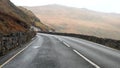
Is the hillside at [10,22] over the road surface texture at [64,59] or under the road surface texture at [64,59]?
over

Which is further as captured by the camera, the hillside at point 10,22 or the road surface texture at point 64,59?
the hillside at point 10,22

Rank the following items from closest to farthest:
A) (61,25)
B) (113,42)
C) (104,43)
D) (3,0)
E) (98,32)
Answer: (113,42)
(104,43)
(3,0)
(98,32)
(61,25)

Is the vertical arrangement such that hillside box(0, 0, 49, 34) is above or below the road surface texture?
above

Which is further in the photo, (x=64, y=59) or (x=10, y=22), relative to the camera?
(x=10, y=22)

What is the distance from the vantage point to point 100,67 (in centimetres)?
1109

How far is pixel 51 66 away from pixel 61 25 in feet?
527

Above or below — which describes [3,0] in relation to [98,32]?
above

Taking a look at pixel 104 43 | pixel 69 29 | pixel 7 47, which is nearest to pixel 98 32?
pixel 69 29

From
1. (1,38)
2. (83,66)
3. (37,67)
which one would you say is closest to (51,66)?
(37,67)

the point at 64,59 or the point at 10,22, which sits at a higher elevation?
the point at 10,22

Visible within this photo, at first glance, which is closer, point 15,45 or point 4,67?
point 4,67

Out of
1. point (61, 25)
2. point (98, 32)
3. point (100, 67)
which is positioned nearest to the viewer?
point (100, 67)

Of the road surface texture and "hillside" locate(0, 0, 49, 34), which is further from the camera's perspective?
"hillside" locate(0, 0, 49, 34)

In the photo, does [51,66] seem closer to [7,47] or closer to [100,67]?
[100,67]
